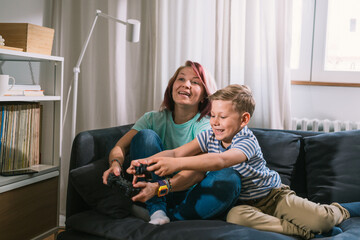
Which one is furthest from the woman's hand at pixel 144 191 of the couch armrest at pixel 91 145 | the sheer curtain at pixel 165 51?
the sheer curtain at pixel 165 51

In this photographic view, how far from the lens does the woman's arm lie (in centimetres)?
165

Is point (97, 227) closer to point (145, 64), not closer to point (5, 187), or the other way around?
point (5, 187)

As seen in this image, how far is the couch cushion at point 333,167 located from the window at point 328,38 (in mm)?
670

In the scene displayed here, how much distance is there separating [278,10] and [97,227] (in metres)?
1.60

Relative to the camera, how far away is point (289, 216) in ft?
4.97

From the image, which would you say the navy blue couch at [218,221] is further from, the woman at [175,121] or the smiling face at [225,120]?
the smiling face at [225,120]

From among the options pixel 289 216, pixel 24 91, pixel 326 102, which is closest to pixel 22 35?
pixel 24 91

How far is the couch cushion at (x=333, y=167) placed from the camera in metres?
1.73

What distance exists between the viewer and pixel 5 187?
1.85 metres

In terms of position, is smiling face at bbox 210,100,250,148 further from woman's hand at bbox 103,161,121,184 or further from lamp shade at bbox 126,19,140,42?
lamp shade at bbox 126,19,140,42

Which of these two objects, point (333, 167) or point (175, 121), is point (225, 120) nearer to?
point (175, 121)

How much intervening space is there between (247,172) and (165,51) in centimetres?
127

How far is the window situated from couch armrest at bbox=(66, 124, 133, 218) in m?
1.35

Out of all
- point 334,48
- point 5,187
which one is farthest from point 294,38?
point 5,187
